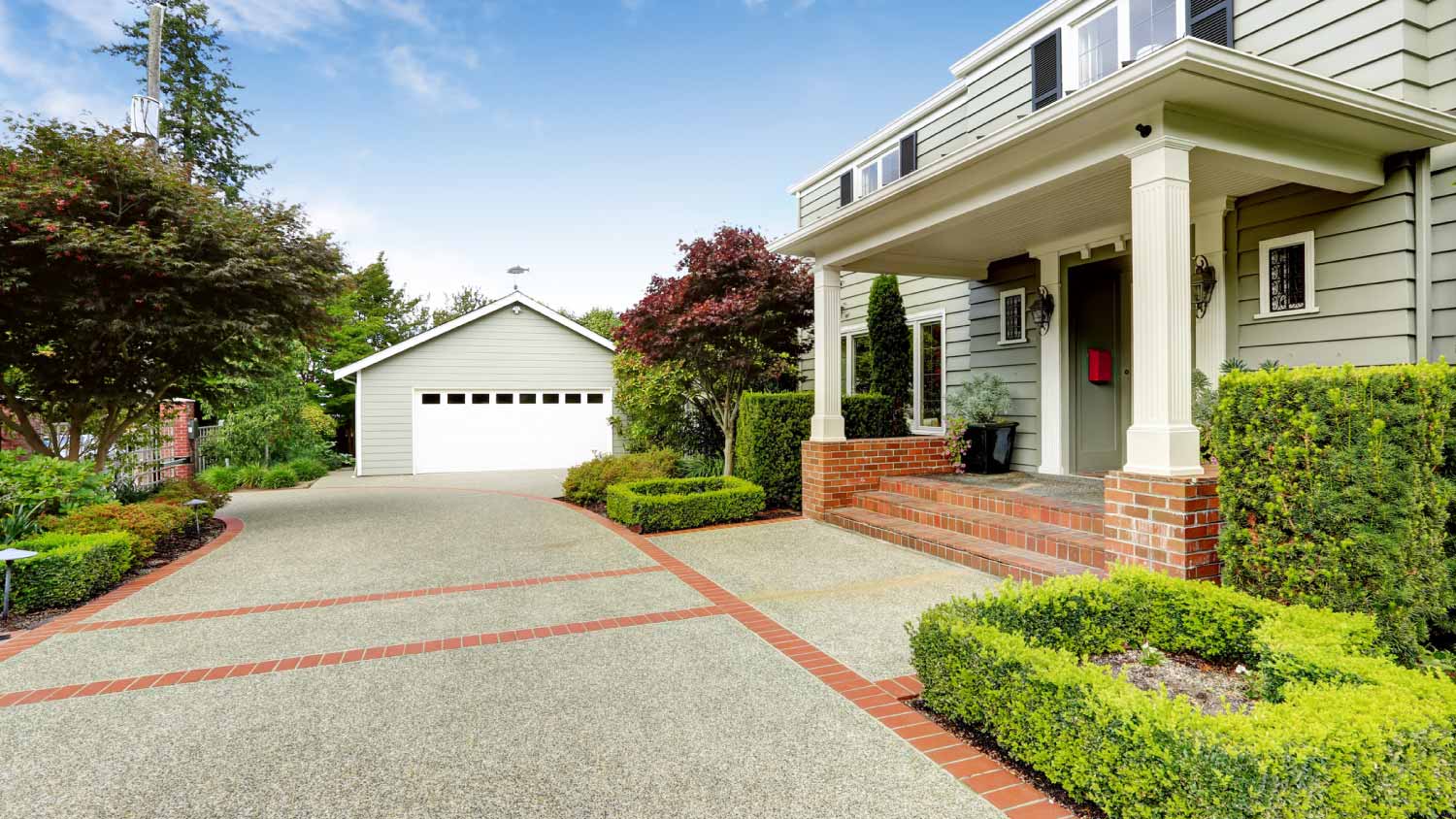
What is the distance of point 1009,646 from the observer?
2711mm

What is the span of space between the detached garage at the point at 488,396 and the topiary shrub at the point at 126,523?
29.6 feet

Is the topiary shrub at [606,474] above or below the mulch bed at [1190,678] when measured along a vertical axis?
above

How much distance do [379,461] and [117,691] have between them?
1347cm

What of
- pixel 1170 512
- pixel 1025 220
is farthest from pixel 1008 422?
pixel 1170 512

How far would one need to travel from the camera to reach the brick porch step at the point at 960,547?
4.90 m

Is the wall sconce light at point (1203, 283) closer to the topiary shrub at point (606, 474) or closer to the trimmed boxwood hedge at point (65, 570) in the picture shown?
the topiary shrub at point (606, 474)

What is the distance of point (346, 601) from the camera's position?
→ 203 inches

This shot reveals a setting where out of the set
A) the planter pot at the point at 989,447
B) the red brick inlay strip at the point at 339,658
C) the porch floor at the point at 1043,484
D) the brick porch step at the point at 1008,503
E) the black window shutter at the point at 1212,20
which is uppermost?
the black window shutter at the point at 1212,20

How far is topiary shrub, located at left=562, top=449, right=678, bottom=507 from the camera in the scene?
10.1 metres

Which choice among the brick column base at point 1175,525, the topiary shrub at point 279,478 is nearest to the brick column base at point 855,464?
the brick column base at point 1175,525

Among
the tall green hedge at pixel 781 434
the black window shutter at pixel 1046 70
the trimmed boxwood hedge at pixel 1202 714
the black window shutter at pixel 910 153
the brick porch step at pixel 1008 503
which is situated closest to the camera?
the trimmed boxwood hedge at pixel 1202 714

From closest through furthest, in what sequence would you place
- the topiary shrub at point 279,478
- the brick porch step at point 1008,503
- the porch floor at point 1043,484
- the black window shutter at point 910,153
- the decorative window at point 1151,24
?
the brick porch step at point 1008,503
the porch floor at point 1043,484
the decorative window at point 1151,24
the black window shutter at point 910,153
the topiary shrub at point 279,478

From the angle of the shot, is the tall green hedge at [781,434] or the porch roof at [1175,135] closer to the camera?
the porch roof at [1175,135]

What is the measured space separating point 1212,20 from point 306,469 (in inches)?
667
